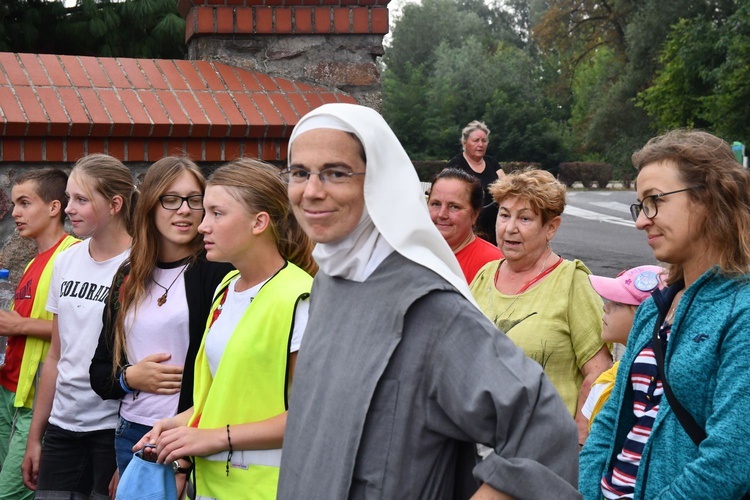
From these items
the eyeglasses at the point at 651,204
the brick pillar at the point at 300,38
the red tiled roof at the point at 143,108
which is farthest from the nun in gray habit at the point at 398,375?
the brick pillar at the point at 300,38

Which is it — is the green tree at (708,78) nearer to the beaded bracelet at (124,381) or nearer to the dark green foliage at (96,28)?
the dark green foliage at (96,28)

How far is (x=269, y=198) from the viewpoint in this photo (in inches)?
124

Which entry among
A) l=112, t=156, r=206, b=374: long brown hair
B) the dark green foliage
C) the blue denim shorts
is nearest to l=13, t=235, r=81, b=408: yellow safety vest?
l=112, t=156, r=206, b=374: long brown hair

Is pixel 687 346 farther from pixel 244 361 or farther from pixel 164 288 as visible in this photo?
pixel 164 288

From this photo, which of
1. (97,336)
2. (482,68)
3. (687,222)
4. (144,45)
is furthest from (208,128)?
(482,68)

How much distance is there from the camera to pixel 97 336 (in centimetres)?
389

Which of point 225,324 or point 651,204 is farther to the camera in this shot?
point 225,324

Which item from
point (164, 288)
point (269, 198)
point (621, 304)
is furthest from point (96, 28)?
point (621, 304)

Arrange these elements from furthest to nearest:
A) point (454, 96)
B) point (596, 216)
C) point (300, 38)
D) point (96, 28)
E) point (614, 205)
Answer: point (454, 96)
point (614, 205)
point (596, 216)
point (96, 28)
point (300, 38)

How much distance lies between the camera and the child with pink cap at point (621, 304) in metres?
3.37

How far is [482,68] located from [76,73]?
46.8 m

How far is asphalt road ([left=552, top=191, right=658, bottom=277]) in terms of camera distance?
561 inches

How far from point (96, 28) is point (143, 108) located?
14.5 ft

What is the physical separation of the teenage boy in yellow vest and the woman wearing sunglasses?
0.92 meters
